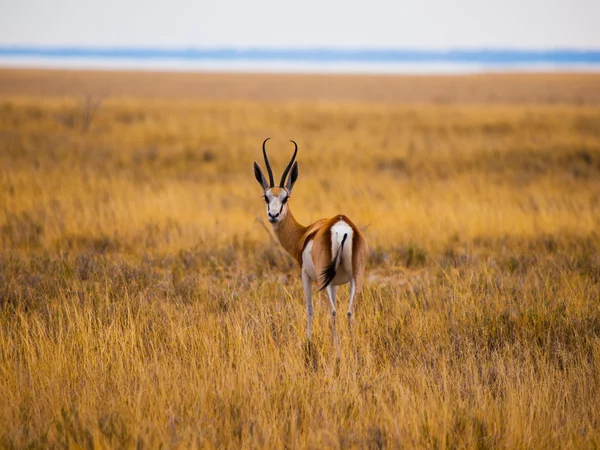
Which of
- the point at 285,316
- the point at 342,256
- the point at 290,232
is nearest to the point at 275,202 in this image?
the point at 290,232

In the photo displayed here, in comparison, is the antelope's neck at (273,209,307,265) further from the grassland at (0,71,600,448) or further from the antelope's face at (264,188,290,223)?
the grassland at (0,71,600,448)

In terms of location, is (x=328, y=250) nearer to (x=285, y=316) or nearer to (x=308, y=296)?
(x=308, y=296)

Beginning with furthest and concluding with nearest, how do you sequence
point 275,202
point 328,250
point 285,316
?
point 285,316, point 275,202, point 328,250

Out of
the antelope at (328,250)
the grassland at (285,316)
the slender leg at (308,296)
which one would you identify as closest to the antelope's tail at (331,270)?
the antelope at (328,250)

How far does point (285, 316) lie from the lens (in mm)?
5602

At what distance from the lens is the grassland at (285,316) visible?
3.81m

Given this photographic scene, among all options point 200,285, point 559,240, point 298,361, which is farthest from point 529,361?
point 559,240

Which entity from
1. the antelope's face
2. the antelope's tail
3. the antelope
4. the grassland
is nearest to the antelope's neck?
the antelope

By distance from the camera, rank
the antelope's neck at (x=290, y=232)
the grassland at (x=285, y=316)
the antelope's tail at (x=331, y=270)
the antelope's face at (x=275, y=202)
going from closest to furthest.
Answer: the grassland at (x=285, y=316)
the antelope's tail at (x=331, y=270)
the antelope's face at (x=275, y=202)
the antelope's neck at (x=290, y=232)

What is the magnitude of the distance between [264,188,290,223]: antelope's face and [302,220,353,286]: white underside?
1.14ft

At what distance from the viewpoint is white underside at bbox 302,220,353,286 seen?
463 cm

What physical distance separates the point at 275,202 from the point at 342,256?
713 millimetres

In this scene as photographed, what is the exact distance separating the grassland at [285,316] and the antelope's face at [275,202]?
97 cm

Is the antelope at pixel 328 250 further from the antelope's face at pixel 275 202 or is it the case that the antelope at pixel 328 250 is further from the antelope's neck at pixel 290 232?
the antelope's neck at pixel 290 232
